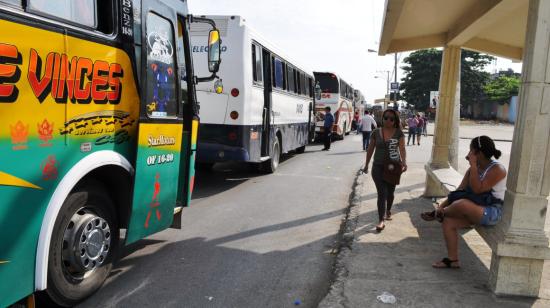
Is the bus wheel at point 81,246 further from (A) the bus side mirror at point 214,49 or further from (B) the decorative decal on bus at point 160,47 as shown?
(A) the bus side mirror at point 214,49

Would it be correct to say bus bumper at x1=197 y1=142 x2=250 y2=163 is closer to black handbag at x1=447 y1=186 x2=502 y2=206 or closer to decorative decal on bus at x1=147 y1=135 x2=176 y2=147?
decorative decal on bus at x1=147 y1=135 x2=176 y2=147

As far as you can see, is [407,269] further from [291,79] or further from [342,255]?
[291,79]

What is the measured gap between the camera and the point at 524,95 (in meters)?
4.04

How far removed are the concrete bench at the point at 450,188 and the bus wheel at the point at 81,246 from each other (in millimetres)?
3447

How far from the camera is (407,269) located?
15.8 feet

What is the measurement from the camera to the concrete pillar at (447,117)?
8.45m

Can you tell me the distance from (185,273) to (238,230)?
66.4 inches

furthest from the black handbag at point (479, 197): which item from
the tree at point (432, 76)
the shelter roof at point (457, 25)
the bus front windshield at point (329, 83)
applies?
the tree at point (432, 76)

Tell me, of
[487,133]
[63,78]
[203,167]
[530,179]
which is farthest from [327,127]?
[487,133]

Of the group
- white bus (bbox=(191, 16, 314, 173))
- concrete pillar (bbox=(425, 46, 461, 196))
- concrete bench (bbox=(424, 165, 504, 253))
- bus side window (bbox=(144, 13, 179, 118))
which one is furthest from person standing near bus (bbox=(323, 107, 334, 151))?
bus side window (bbox=(144, 13, 179, 118))

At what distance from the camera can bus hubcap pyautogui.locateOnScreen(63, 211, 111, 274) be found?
3621 mm

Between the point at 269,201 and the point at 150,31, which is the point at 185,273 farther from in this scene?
the point at 269,201

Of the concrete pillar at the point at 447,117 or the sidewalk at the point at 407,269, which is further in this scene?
the concrete pillar at the point at 447,117

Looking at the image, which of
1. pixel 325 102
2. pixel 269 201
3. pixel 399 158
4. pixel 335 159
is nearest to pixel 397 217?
pixel 399 158
